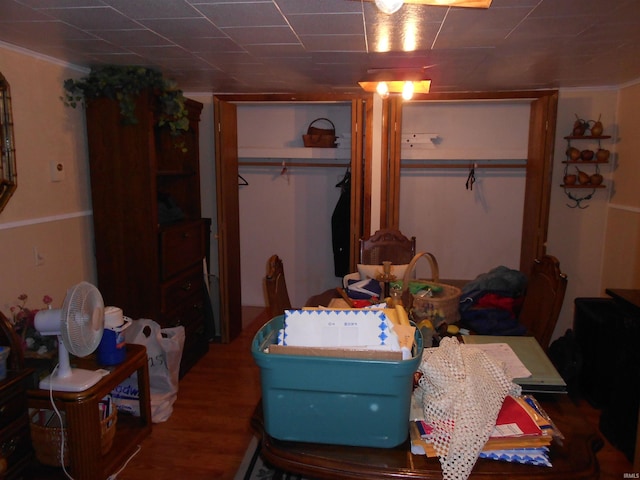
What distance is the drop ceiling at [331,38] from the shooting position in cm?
187

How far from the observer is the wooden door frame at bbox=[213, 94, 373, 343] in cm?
374

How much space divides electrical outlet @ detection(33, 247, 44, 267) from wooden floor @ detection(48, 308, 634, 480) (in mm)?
1106

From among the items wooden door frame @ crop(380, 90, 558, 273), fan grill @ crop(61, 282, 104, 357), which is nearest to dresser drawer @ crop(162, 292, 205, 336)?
fan grill @ crop(61, 282, 104, 357)

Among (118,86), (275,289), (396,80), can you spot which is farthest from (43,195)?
(396,80)

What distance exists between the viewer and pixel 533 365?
1.48 m

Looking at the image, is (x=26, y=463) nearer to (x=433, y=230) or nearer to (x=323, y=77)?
(x=323, y=77)

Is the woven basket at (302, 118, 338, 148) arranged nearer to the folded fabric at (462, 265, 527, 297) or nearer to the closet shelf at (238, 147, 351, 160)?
the closet shelf at (238, 147, 351, 160)

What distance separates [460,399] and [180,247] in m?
2.57

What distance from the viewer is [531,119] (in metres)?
3.94

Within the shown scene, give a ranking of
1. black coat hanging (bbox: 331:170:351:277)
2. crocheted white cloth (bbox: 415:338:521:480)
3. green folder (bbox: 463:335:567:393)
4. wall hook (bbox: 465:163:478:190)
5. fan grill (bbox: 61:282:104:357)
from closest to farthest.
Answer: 1. crocheted white cloth (bbox: 415:338:521:480)
2. green folder (bbox: 463:335:567:393)
3. fan grill (bbox: 61:282:104:357)
4. wall hook (bbox: 465:163:478:190)
5. black coat hanging (bbox: 331:170:351:277)

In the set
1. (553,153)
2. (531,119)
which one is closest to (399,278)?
(553,153)

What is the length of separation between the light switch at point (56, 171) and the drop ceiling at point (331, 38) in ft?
1.92

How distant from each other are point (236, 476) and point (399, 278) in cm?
126

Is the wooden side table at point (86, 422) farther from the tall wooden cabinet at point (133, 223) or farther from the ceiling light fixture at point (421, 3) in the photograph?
the ceiling light fixture at point (421, 3)
